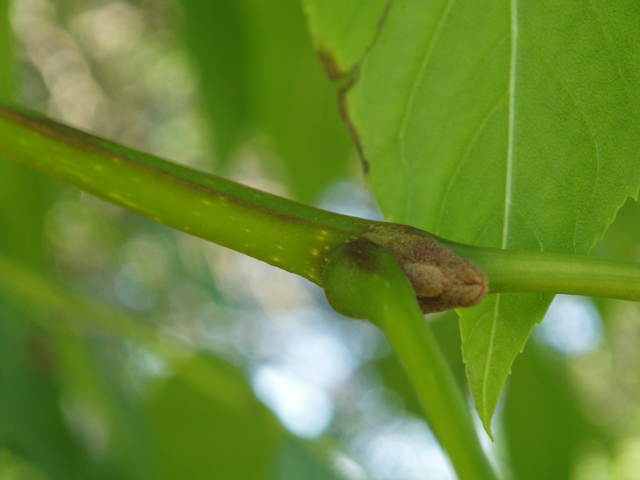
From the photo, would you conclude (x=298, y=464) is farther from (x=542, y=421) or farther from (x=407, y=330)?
(x=407, y=330)

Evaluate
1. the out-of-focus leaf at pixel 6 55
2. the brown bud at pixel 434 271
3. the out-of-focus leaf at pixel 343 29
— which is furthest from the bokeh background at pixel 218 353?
the brown bud at pixel 434 271

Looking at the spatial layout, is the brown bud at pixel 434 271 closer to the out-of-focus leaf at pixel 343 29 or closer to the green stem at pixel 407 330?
the green stem at pixel 407 330

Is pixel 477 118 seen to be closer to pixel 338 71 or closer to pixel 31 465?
pixel 338 71

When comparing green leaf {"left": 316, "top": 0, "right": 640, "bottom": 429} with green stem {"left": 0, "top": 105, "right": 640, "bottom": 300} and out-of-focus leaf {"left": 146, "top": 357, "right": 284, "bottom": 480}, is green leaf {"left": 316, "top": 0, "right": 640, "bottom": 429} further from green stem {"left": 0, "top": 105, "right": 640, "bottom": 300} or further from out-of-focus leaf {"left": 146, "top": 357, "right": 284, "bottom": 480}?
out-of-focus leaf {"left": 146, "top": 357, "right": 284, "bottom": 480}

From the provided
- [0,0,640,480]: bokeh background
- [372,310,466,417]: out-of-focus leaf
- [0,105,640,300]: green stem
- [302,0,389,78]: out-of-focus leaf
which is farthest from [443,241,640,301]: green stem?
[372,310,466,417]: out-of-focus leaf

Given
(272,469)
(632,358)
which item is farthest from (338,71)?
(632,358)

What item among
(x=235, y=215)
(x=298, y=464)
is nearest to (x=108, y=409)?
(x=298, y=464)

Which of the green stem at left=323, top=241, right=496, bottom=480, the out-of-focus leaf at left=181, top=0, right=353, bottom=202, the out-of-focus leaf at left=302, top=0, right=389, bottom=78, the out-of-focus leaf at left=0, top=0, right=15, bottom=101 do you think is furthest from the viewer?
the out-of-focus leaf at left=181, top=0, right=353, bottom=202
